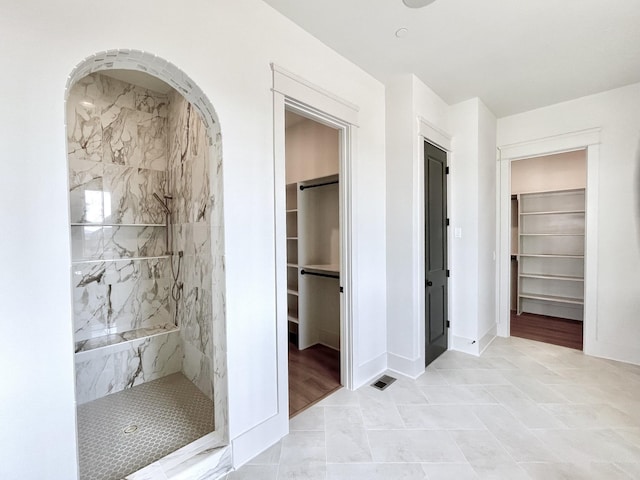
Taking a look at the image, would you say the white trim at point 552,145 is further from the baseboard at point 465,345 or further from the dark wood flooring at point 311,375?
the dark wood flooring at point 311,375

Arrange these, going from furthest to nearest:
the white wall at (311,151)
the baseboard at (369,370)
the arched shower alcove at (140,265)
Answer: the white wall at (311,151) < the baseboard at (369,370) < the arched shower alcove at (140,265)

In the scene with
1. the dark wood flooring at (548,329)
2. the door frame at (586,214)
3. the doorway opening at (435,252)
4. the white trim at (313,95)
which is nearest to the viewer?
the white trim at (313,95)

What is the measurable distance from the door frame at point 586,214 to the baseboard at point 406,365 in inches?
69.7

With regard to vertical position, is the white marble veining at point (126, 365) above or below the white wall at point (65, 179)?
below

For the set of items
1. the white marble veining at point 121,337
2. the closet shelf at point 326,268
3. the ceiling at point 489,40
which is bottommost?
the white marble veining at point 121,337

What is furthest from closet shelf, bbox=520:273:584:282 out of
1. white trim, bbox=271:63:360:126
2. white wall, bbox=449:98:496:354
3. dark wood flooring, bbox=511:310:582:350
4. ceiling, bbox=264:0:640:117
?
white trim, bbox=271:63:360:126

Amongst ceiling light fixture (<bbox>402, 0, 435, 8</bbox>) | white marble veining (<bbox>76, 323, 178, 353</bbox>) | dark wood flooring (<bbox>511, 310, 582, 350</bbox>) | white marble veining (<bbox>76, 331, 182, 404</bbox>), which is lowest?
dark wood flooring (<bbox>511, 310, 582, 350</bbox>)

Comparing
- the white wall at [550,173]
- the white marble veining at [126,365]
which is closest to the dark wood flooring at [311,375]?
the white marble veining at [126,365]

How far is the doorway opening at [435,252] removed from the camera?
2.93 metres

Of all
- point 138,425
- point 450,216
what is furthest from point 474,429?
point 138,425

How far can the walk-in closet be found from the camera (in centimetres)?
336

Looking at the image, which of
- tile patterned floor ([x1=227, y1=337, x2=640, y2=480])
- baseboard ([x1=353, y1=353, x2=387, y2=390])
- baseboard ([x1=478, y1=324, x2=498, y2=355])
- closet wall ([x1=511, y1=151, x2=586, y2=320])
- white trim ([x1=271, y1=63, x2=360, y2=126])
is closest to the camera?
tile patterned floor ([x1=227, y1=337, x2=640, y2=480])

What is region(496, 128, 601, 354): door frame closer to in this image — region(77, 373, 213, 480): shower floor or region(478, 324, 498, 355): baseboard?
region(478, 324, 498, 355): baseboard

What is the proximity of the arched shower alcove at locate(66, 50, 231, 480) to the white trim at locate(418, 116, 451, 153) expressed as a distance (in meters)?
2.03
